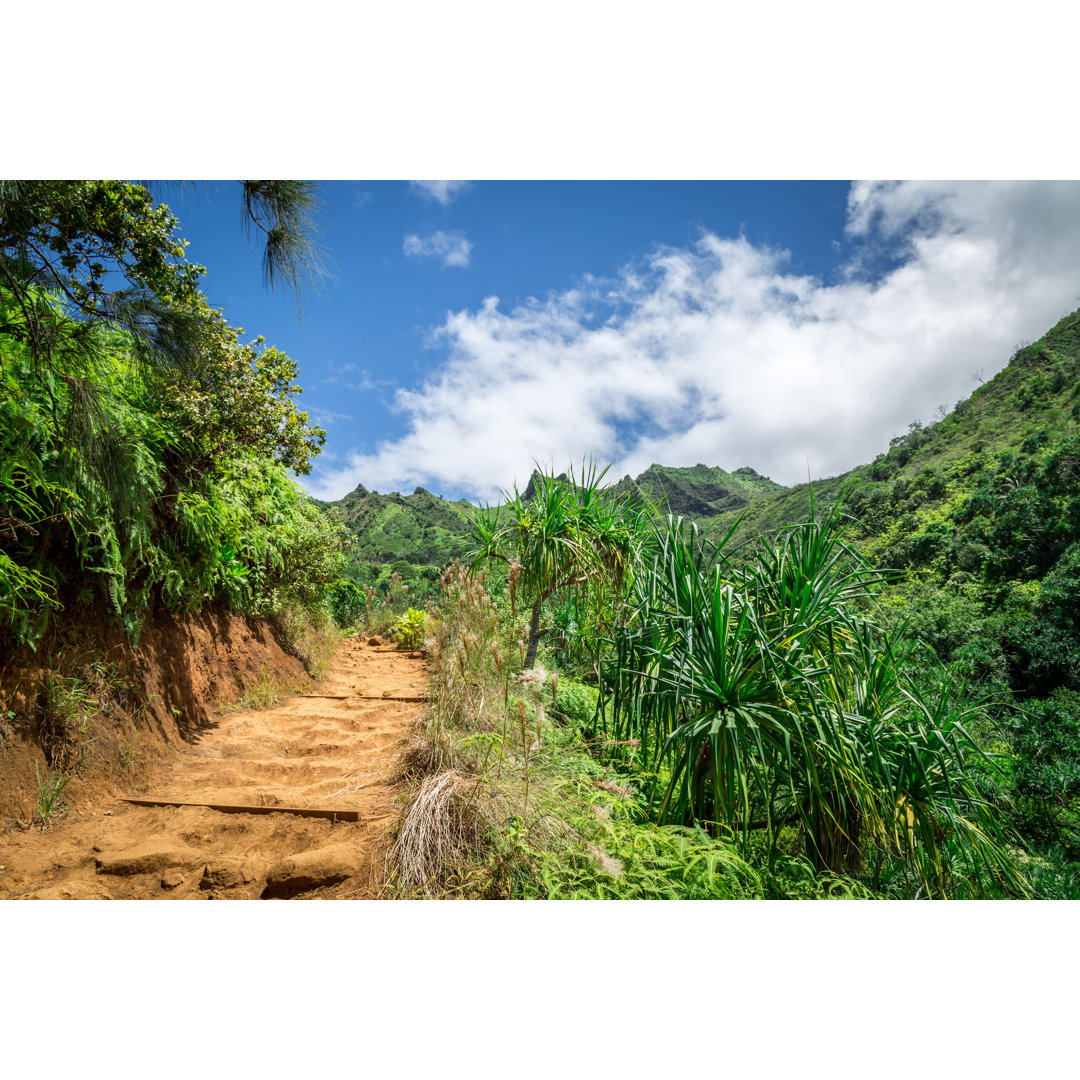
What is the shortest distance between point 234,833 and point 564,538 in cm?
288

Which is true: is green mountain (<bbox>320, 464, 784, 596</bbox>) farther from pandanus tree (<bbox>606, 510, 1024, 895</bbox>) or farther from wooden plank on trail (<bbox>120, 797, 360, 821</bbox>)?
pandanus tree (<bbox>606, 510, 1024, 895</bbox>)

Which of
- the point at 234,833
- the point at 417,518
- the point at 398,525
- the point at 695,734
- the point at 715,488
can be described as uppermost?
the point at 715,488

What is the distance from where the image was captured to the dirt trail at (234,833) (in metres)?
1.70

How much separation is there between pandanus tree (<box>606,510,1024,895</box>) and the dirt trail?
4.87 ft

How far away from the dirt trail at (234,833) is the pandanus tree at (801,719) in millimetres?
1485

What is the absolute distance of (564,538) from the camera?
417 cm

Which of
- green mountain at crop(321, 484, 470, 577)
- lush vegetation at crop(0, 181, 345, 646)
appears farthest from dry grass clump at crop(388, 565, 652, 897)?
green mountain at crop(321, 484, 470, 577)

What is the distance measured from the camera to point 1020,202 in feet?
11.7

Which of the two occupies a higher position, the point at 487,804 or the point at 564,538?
the point at 564,538

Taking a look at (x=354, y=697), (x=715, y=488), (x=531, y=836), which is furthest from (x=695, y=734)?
(x=715, y=488)

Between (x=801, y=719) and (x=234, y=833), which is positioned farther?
(x=801, y=719)

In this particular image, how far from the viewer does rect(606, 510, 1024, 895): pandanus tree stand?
239cm

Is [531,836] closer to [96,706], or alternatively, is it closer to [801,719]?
[801,719]

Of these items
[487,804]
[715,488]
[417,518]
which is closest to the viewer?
[487,804]
